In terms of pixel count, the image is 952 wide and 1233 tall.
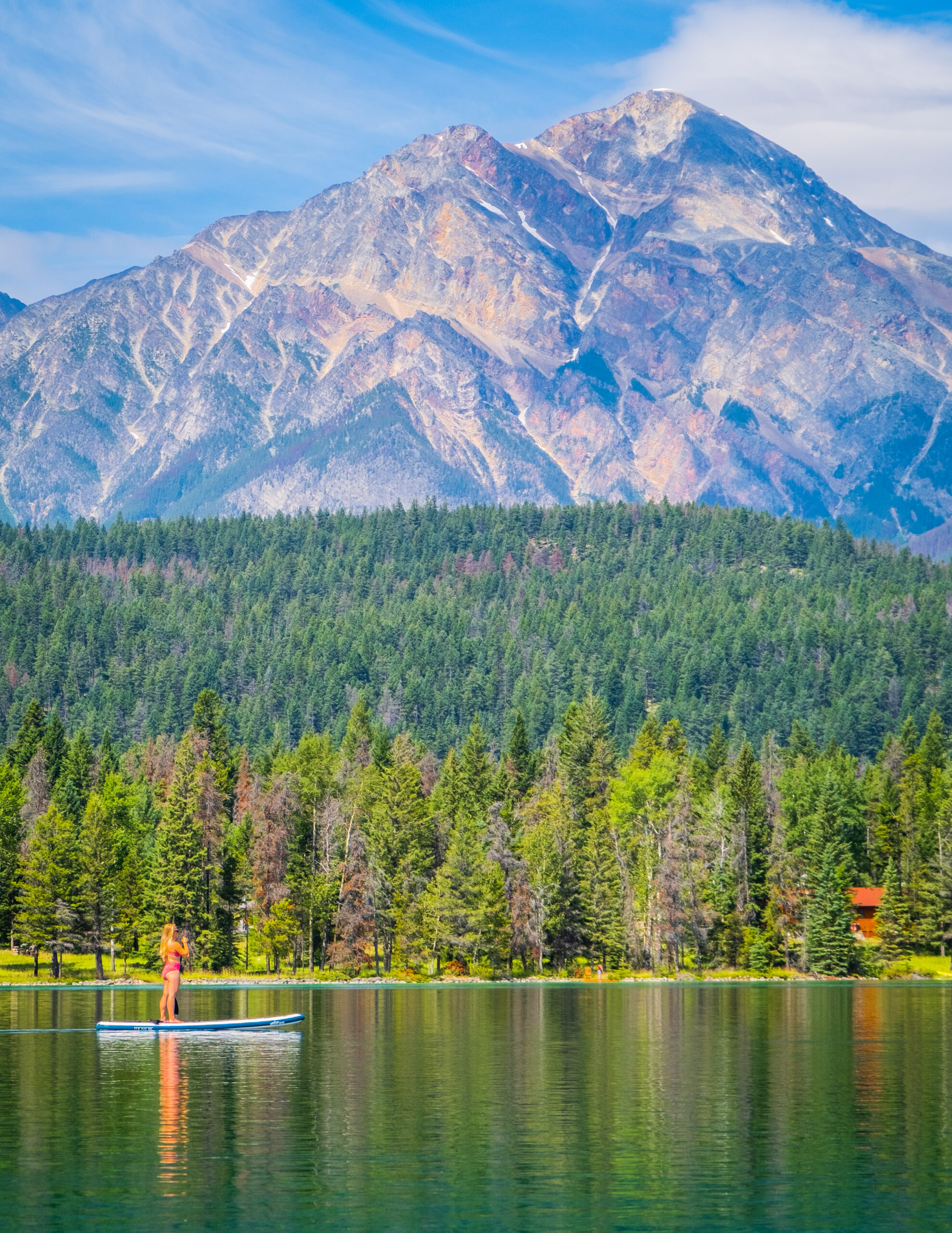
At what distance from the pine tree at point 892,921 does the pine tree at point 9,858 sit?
75.8 meters

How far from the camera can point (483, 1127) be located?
4972 cm

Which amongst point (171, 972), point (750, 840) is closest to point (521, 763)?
point (750, 840)

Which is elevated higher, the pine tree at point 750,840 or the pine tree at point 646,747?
the pine tree at point 646,747

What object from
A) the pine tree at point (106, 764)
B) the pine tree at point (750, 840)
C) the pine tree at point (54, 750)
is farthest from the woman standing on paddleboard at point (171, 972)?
the pine tree at point (54, 750)

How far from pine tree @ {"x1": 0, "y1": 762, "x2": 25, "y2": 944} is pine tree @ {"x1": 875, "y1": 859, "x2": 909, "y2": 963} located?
249ft

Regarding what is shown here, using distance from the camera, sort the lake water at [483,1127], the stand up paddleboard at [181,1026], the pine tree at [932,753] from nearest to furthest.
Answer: the lake water at [483,1127]
the stand up paddleboard at [181,1026]
the pine tree at [932,753]

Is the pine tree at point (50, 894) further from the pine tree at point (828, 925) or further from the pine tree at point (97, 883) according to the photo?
the pine tree at point (828, 925)

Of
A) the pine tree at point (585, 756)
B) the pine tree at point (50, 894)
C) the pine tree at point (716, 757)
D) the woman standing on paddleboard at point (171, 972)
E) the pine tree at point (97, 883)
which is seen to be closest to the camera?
the woman standing on paddleboard at point (171, 972)

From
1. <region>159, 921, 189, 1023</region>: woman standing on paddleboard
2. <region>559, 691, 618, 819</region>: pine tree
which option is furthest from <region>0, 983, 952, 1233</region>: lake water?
<region>559, 691, 618, 819</region>: pine tree

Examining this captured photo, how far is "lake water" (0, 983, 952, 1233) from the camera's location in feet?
126

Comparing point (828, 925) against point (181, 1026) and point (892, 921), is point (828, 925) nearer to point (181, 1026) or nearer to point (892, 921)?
point (892, 921)

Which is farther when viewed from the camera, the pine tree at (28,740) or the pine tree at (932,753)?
the pine tree at (932,753)

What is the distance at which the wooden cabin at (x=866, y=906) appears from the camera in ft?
527

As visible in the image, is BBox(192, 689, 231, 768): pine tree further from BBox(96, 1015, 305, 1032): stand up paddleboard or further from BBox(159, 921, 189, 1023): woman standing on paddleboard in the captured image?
BBox(96, 1015, 305, 1032): stand up paddleboard
